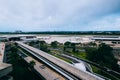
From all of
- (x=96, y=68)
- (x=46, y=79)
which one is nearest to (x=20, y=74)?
(x=46, y=79)

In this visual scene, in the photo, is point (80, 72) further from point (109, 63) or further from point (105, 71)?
point (109, 63)

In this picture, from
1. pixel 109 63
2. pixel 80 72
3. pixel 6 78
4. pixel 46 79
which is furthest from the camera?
pixel 109 63

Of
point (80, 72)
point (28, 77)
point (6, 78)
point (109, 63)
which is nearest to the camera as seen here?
point (6, 78)

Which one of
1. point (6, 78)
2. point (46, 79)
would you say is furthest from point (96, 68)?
point (6, 78)

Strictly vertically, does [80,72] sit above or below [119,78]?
above

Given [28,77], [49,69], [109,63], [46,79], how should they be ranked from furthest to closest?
[109,63]
[49,69]
[28,77]
[46,79]

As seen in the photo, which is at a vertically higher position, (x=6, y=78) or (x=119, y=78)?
(x=6, y=78)

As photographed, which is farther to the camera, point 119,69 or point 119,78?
point 119,69

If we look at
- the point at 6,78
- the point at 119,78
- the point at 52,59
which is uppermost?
the point at 6,78

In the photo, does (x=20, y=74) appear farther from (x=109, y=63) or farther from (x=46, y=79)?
(x=109, y=63)
